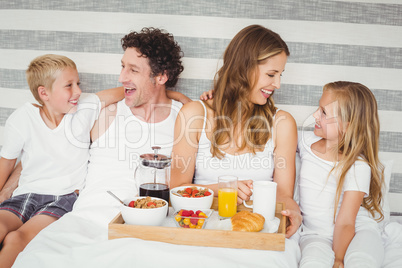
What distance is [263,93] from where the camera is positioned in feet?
6.25

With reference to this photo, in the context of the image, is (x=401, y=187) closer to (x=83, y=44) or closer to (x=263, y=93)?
(x=263, y=93)

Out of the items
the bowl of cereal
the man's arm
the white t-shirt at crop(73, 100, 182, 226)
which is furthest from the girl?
the man's arm

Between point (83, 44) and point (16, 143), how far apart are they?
76cm

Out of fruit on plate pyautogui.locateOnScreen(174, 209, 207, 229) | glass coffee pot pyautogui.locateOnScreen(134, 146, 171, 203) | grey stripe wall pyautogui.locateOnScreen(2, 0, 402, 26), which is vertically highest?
grey stripe wall pyautogui.locateOnScreen(2, 0, 402, 26)

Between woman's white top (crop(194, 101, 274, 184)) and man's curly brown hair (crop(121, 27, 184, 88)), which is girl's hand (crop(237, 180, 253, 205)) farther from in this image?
man's curly brown hair (crop(121, 27, 184, 88))

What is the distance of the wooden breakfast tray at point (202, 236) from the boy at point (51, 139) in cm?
81

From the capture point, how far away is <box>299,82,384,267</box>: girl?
1.74 m

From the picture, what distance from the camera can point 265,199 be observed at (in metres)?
1.47

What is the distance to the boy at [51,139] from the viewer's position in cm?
206

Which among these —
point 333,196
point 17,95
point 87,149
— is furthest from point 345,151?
point 17,95

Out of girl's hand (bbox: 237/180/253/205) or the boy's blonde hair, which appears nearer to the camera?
girl's hand (bbox: 237/180/253/205)

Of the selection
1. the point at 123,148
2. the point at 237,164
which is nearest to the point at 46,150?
the point at 123,148

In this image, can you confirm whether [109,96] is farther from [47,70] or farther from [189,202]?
[189,202]

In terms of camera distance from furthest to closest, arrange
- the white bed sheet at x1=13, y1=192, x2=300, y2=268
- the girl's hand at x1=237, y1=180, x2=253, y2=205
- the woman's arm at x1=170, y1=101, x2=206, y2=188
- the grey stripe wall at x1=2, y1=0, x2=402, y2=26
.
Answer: the grey stripe wall at x1=2, y1=0, x2=402, y2=26, the woman's arm at x1=170, y1=101, x2=206, y2=188, the girl's hand at x1=237, y1=180, x2=253, y2=205, the white bed sheet at x1=13, y1=192, x2=300, y2=268
